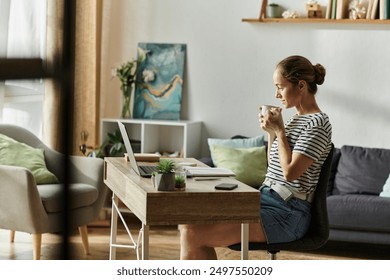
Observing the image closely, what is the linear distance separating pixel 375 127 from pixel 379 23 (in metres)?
0.66

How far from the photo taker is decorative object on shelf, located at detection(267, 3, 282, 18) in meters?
4.85

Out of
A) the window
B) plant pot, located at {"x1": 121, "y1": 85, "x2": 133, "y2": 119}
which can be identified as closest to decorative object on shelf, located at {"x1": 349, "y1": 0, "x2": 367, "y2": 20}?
plant pot, located at {"x1": 121, "y1": 85, "x2": 133, "y2": 119}

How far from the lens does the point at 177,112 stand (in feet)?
16.9

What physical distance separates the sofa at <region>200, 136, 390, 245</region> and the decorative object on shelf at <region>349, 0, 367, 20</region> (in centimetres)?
82

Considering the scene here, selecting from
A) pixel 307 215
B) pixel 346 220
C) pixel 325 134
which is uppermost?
pixel 325 134

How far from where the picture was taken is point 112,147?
4.86m

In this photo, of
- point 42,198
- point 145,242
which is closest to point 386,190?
point 42,198

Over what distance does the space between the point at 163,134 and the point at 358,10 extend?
1557mm

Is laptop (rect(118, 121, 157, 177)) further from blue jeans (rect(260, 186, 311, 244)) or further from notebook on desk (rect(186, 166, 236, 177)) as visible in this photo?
blue jeans (rect(260, 186, 311, 244))

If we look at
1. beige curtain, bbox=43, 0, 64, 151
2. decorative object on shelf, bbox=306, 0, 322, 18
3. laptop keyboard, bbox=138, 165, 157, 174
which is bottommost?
laptop keyboard, bbox=138, 165, 157, 174

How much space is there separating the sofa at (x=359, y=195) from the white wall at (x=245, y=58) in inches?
10.8

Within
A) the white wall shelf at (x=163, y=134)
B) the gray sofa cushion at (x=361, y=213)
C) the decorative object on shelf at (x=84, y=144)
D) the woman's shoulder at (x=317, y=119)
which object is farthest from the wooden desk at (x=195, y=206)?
the white wall shelf at (x=163, y=134)
